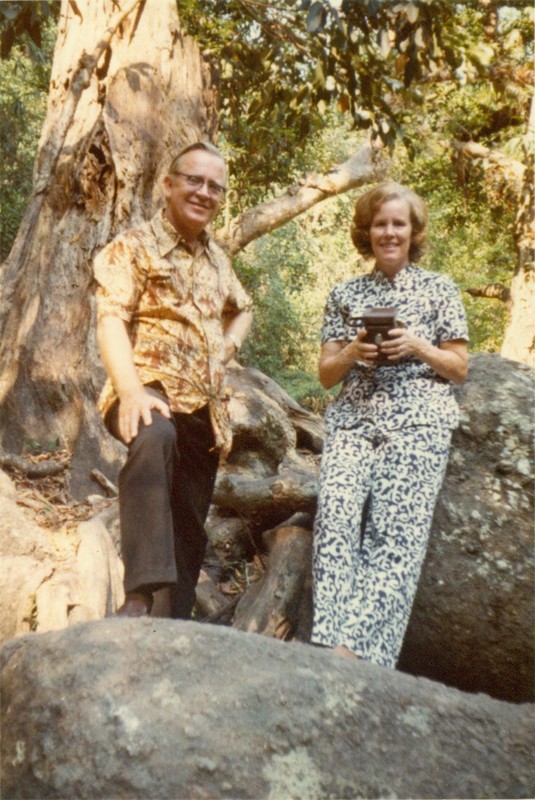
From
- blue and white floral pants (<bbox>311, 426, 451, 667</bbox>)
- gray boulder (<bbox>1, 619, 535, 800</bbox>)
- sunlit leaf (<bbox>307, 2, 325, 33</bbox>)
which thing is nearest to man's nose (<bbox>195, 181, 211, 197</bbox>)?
blue and white floral pants (<bbox>311, 426, 451, 667</bbox>)

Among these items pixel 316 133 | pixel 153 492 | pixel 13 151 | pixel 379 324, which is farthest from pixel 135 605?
pixel 13 151

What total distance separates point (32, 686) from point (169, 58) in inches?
223

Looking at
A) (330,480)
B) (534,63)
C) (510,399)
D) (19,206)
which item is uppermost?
(534,63)

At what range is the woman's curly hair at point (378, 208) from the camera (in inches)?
143

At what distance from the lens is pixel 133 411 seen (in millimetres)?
Answer: 3018

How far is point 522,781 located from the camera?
2.10 metres

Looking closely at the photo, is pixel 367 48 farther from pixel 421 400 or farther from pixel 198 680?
pixel 198 680

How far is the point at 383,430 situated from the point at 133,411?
3.45 ft

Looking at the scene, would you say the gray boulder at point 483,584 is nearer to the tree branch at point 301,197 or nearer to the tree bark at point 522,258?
the tree bark at point 522,258

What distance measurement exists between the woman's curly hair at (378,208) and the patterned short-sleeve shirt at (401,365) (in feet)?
0.40

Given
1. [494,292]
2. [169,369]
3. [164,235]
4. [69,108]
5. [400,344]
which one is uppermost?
[69,108]

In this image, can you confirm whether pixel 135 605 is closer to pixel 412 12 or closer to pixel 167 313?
pixel 167 313

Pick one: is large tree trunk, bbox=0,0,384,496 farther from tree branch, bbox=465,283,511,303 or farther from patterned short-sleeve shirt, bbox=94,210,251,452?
tree branch, bbox=465,283,511,303

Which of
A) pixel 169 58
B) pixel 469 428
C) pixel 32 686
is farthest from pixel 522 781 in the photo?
pixel 169 58
